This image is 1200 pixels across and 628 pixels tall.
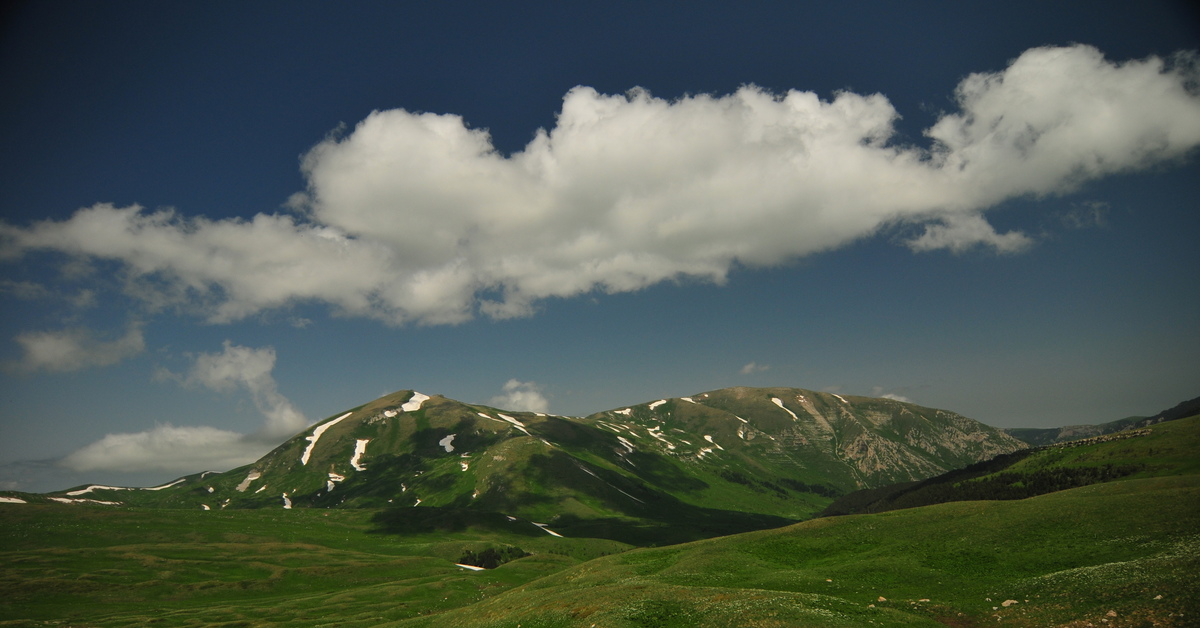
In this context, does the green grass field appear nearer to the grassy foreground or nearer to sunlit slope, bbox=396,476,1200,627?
sunlit slope, bbox=396,476,1200,627

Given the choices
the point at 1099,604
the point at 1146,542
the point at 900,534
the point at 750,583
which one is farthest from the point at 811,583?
the point at 1146,542

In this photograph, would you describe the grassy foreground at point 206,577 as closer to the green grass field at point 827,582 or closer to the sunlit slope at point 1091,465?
the green grass field at point 827,582

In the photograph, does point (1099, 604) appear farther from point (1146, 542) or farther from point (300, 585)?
point (300, 585)

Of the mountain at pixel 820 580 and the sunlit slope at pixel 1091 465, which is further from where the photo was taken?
the sunlit slope at pixel 1091 465

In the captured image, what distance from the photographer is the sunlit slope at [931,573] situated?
36.4 meters

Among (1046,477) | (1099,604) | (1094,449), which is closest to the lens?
(1099,604)

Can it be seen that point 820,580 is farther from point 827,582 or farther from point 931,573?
point 931,573

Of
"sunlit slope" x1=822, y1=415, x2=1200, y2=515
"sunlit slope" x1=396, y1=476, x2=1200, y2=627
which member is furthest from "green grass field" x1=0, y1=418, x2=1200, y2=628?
"sunlit slope" x1=822, y1=415, x2=1200, y2=515

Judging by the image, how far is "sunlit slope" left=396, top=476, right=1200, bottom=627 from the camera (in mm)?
36406

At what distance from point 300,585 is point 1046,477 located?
208391mm

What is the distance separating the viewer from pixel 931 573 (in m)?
50.7

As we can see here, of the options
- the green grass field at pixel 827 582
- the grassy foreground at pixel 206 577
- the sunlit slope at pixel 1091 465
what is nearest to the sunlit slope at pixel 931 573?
the green grass field at pixel 827 582

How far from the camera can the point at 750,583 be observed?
56.4 meters

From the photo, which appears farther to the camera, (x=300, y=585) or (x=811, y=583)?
(x=300, y=585)
